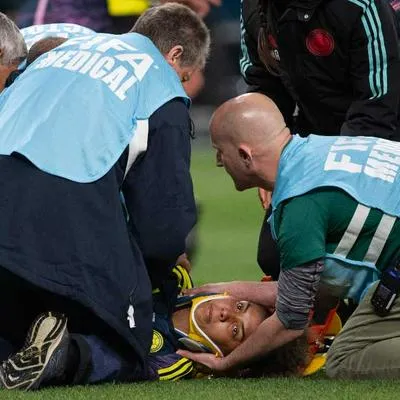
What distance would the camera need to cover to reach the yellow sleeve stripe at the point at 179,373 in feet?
18.9

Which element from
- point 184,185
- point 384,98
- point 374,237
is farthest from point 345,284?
point 384,98

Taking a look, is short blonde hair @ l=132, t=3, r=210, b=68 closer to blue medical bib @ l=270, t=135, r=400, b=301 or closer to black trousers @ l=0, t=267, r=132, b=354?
blue medical bib @ l=270, t=135, r=400, b=301

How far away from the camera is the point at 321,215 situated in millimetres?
5223

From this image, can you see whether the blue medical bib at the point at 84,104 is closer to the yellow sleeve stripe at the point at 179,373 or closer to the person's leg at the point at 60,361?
the person's leg at the point at 60,361

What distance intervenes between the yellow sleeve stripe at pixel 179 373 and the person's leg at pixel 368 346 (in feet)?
1.83

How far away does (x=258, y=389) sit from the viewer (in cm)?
530

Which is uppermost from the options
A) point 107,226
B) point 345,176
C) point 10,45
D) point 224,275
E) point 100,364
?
point 345,176

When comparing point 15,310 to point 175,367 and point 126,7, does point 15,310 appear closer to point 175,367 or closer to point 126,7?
point 175,367

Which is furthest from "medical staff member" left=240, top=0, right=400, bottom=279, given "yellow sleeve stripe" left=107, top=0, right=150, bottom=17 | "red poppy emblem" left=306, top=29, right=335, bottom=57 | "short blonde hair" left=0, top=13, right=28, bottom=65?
"yellow sleeve stripe" left=107, top=0, right=150, bottom=17

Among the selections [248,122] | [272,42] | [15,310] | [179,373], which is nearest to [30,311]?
[15,310]

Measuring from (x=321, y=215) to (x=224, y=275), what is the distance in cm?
343

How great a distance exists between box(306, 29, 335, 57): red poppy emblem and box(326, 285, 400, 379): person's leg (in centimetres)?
130

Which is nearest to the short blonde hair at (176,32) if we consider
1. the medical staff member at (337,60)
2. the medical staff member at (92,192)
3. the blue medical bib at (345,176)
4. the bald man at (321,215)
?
the medical staff member at (92,192)

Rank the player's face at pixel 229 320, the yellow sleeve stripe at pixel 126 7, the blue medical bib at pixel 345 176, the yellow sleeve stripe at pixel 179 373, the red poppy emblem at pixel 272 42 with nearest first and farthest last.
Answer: the blue medical bib at pixel 345 176 < the yellow sleeve stripe at pixel 179 373 < the player's face at pixel 229 320 < the red poppy emblem at pixel 272 42 < the yellow sleeve stripe at pixel 126 7
